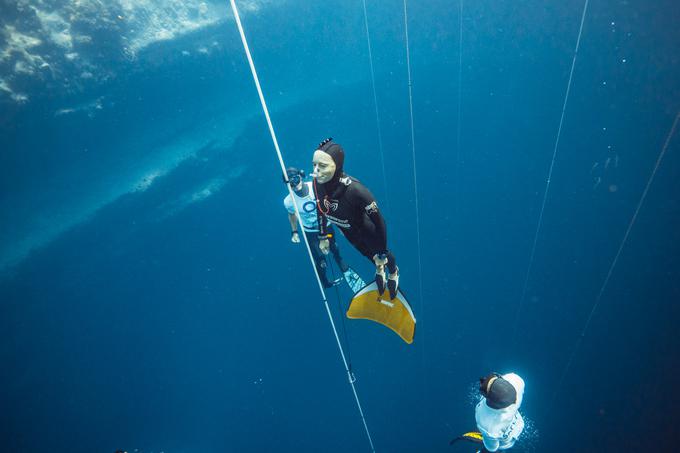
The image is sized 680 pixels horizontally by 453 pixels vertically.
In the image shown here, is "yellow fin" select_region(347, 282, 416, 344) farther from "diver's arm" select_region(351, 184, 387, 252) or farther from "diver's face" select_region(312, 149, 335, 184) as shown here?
"diver's face" select_region(312, 149, 335, 184)

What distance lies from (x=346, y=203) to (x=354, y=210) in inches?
3.7

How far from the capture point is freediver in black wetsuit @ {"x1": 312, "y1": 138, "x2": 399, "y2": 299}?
2.34m

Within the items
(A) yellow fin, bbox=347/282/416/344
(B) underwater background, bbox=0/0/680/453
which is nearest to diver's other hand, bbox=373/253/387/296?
(A) yellow fin, bbox=347/282/416/344

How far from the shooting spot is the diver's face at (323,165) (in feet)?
7.49

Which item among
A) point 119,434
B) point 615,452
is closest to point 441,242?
point 615,452

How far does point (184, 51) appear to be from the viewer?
972cm

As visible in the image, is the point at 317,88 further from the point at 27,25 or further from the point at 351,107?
the point at 27,25

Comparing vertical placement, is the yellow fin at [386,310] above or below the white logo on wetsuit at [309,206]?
below

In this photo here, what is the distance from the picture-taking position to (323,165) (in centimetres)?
230

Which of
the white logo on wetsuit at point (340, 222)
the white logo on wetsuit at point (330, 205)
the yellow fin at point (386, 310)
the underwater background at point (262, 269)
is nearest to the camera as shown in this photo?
the white logo on wetsuit at point (330, 205)

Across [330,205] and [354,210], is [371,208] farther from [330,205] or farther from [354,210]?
[330,205]

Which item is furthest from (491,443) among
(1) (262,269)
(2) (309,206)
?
(1) (262,269)

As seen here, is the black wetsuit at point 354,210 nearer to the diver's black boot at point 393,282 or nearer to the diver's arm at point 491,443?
the diver's black boot at point 393,282

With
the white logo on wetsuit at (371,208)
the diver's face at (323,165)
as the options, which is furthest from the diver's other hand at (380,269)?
the diver's face at (323,165)
